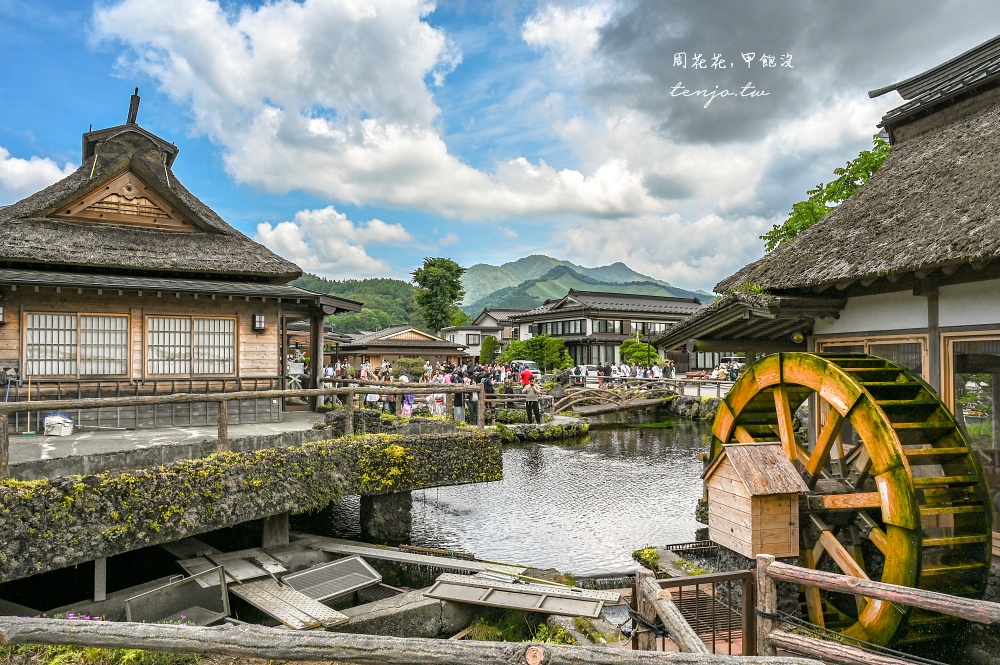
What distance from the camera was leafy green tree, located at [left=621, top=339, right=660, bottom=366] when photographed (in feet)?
134

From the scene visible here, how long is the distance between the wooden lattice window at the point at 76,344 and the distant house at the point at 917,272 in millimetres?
10157

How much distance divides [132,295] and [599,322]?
39305mm

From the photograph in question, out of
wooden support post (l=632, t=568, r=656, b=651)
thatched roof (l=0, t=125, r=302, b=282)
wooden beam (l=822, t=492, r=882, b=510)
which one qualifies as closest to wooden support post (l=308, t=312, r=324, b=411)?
thatched roof (l=0, t=125, r=302, b=282)

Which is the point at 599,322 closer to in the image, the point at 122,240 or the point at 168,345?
the point at 122,240

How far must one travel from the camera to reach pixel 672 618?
5.20 m

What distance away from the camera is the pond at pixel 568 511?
11.8 m

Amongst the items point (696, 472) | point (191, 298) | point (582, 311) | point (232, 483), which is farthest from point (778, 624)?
point (582, 311)

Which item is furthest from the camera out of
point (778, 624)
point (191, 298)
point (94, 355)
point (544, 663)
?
point (191, 298)

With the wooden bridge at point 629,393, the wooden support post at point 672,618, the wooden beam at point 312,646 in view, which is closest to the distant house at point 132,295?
the wooden beam at point 312,646

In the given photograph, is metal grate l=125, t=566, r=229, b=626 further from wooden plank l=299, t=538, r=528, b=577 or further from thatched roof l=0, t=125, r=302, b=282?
thatched roof l=0, t=125, r=302, b=282

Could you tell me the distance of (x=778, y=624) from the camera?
5332 millimetres

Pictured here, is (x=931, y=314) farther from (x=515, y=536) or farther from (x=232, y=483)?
(x=232, y=483)

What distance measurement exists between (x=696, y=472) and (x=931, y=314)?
11.8 meters

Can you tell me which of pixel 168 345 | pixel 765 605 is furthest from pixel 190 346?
pixel 765 605
